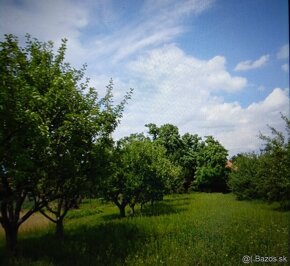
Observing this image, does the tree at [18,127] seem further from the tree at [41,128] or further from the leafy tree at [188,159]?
the leafy tree at [188,159]

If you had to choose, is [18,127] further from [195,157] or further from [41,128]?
[195,157]

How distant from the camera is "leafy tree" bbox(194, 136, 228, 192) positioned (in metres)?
71.3

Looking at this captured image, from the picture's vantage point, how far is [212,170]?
7081cm

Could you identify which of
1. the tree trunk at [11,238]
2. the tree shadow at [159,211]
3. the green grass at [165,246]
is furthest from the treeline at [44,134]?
the tree shadow at [159,211]

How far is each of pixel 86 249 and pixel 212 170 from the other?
60.5 metres

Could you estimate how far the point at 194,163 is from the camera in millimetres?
77188

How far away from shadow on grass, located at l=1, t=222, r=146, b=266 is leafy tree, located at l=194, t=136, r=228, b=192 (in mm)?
56476

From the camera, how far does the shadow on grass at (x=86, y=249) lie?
37.3ft

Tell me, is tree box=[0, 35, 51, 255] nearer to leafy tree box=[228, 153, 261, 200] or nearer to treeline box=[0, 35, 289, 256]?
treeline box=[0, 35, 289, 256]

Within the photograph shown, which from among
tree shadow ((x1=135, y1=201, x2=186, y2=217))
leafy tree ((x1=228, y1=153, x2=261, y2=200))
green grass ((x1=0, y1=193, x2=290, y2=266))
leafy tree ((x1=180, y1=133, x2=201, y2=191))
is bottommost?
green grass ((x1=0, y1=193, x2=290, y2=266))

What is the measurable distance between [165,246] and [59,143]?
6427mm

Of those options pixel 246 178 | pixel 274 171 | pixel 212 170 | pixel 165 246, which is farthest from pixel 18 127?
pixel 212 170

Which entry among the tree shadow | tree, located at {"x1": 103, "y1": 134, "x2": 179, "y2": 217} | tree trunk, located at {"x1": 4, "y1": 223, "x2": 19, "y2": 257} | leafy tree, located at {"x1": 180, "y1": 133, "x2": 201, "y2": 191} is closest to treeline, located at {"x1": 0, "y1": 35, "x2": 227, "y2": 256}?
tree trunk, located at {"x1": 4, "y1": 223, "x2": 19, "y2": 257}

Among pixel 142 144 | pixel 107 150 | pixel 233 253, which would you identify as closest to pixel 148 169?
pixel 142 144
